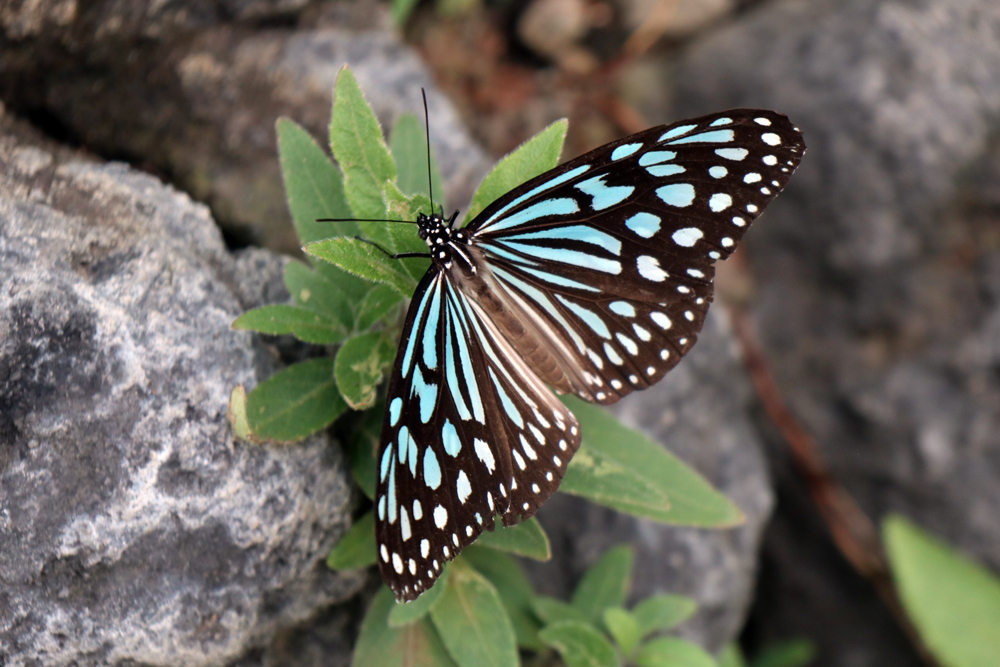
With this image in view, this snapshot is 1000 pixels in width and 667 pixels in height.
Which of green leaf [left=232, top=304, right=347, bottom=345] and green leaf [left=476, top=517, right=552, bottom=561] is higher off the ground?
green leaf [left=232, top=304, right=347, bottom=345]

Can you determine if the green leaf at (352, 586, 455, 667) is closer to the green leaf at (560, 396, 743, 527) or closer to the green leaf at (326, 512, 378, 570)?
the green leaf at (326, 512, 378, 570)

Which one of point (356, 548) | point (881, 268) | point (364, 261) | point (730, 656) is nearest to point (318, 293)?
point (364, 261)

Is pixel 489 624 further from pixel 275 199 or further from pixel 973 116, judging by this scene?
pixel 973 116

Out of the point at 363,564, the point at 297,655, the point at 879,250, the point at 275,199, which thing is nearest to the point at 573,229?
the point at 363,564

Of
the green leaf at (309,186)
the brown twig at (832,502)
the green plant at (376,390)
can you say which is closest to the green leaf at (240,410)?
the green plant at (376,390)

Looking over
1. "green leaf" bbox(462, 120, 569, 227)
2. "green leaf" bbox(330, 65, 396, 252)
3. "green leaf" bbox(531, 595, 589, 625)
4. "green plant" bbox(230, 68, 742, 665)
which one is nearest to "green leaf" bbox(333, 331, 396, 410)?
"green plant" bbox(230, 68, 742, 665)
